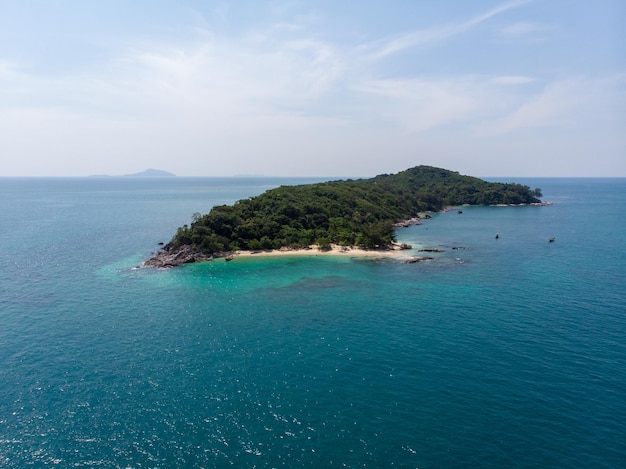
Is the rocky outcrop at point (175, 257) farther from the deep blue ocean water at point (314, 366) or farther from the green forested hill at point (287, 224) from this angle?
the deep blue ocean water at point (314, 366)

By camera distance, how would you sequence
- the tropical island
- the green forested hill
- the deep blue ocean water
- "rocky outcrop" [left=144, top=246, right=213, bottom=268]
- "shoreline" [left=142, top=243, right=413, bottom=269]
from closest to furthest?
the deep blue ocean water < "rocky outcrop" [left=144, top=246, right=213, bottom=268] < "shoreline" [left=142, top=243, right=413, bottom=269] < the tropical island < the green forested hill

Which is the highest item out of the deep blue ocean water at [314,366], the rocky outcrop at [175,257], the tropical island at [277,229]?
the tropical island at [277,229]

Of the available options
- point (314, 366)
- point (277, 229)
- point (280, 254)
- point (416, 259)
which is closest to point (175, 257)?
point (280, 254)

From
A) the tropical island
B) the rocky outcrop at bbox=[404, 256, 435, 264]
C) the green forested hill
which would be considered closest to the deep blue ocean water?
the rocky outcrop at bbox=[404, 256, 435, 264]

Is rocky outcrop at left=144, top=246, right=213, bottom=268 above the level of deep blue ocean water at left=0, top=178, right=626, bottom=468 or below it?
above

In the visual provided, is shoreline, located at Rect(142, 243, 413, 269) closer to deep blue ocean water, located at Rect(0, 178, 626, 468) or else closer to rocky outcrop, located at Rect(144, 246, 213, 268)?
rocky outcrop, located at Rect(144, 246, 213, 268)

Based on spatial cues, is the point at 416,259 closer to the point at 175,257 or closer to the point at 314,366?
the point at 314,366

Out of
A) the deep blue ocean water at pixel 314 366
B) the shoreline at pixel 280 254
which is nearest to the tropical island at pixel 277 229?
the shoreline at pixel 280 254

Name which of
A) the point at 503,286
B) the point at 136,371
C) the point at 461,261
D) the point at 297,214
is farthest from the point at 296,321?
the point at 297,214
